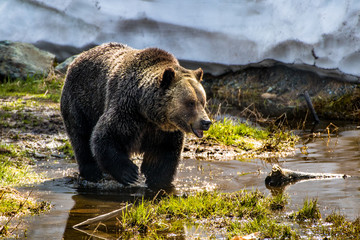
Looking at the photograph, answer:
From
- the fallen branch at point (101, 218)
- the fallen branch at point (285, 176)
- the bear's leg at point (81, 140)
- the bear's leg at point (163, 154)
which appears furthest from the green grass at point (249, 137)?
the fallen branch at point (101, 218)

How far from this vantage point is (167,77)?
605 centimetres

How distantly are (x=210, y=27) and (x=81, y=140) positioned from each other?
7762 millimetres

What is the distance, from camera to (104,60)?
7301 millimetres

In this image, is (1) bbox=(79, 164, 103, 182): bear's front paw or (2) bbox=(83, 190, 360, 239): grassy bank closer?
(2) bbox=(83, 190, 360, 239): grassy bank

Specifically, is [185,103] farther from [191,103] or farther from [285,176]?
[285,176]

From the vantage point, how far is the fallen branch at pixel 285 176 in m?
6.26

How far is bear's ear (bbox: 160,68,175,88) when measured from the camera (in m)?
6.00

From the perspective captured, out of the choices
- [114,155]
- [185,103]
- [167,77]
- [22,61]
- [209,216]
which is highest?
[22,61]

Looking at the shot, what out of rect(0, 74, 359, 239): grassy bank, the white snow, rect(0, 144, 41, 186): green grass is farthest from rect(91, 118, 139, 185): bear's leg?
the white snow

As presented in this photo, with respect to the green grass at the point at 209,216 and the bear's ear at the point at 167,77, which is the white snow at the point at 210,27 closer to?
the bear's ear at the point at 167,77

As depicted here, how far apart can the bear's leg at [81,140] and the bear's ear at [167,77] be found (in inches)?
68.8

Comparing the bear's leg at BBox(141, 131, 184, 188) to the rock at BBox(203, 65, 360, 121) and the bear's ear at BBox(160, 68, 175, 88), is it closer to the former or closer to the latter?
the bear's ear at BBox(160, 68, 175, 88)

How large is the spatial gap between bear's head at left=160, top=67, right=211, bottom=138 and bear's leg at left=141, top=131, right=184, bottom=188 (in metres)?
0.51

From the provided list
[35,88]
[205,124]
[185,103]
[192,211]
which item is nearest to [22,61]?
[35,88]
